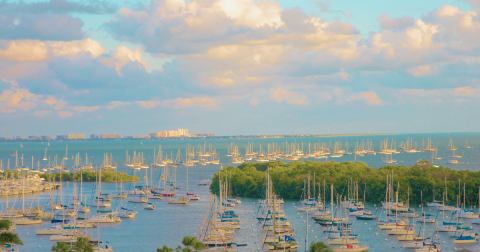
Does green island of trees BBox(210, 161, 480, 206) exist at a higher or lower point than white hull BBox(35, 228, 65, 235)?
higher

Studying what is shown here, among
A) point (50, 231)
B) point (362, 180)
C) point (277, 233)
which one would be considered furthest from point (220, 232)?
point (362, 180)

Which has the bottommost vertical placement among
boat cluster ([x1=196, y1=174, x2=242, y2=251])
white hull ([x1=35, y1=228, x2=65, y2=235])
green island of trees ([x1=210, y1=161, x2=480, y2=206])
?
white hull ([x1=35, y1=228, x2=65, y2=235])

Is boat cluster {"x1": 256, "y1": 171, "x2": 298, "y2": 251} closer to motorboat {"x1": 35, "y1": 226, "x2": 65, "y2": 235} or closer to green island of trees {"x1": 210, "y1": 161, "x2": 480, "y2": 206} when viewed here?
green island of trees {"x1": 210, "y1": 161, "x2": 480, "y2": 206}

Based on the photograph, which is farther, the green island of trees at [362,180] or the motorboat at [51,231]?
the green island of trees at [362,180]

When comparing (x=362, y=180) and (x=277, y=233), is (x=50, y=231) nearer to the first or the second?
(x=277, y=233)

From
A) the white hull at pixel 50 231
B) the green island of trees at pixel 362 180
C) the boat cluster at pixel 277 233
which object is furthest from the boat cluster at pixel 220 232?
the green island of trees at pixel 362 180

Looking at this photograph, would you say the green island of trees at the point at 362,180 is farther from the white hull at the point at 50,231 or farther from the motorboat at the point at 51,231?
the white hull at the point at 50,231

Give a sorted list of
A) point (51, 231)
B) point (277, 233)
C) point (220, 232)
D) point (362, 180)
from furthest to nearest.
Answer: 1. point (362, 180)
2. point (51, 231)
3. point (277, 233)
4. point (220, 232)

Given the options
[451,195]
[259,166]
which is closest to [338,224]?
[451,195]

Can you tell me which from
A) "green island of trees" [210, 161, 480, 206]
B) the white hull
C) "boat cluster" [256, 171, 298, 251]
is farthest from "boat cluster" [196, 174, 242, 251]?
"green island of trees" [210, 161, 480, 206]
